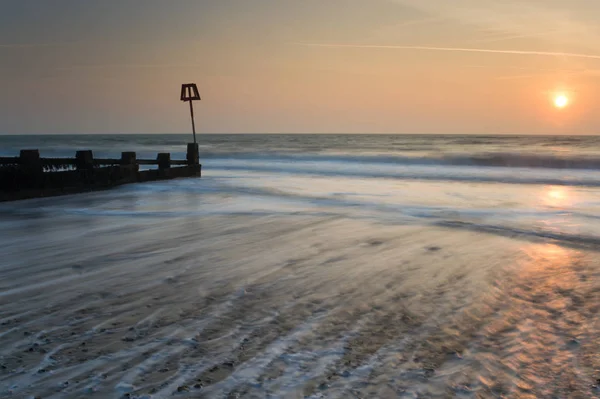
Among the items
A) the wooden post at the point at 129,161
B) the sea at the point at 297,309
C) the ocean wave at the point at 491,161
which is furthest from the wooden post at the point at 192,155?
the ocean wave at the point at 491,161

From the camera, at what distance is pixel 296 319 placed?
3.82 m

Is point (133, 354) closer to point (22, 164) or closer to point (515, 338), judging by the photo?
point (515, 338)

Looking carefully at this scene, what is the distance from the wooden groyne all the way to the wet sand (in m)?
5.03

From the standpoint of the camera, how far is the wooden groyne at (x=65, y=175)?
36.4 feet

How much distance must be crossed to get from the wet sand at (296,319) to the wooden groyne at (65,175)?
5027mm

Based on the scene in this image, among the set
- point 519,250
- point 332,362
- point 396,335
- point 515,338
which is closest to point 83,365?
point 332,362

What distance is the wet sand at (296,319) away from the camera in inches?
110

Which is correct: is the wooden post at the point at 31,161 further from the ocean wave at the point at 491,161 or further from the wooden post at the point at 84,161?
the ocean wave at the point at 491,161

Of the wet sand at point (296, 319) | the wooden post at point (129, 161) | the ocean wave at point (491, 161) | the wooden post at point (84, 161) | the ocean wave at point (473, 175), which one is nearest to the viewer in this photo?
the wet sand at point (296, 319)

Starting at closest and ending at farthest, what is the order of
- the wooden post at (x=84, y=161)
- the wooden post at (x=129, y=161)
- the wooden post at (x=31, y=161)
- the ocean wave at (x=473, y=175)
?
the wooden post at (x=31, y=161), the wooden post at (x=84, y=161), the wooden post at (x=129, y=161), the ocean wave at (x=473, y=175)

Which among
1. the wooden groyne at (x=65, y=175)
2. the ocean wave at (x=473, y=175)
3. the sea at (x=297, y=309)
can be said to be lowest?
the ocean wave at (x=473, y=175)

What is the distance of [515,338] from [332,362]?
53.9 inches

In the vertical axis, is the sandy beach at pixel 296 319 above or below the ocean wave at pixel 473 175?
above

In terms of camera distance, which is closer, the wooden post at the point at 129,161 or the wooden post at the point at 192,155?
the wooden post at the point at 129,161
